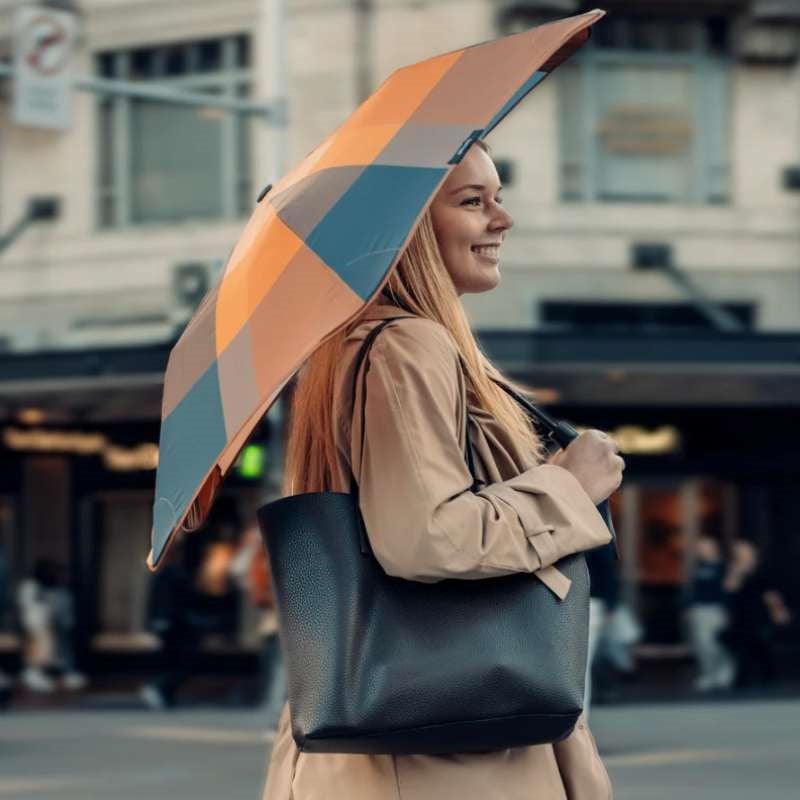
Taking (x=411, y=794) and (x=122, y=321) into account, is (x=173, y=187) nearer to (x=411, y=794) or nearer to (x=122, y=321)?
(x=122, y=321)

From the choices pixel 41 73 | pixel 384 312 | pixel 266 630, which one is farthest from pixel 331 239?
pixel 41 73

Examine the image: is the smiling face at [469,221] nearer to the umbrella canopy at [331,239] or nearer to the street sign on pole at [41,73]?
the umbrella canopy at [331,239]

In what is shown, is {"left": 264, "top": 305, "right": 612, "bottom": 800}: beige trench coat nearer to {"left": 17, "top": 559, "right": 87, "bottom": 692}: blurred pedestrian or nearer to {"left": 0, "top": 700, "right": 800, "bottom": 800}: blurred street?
{"left": 0, "top": 700, "right": 800, "bottom": 800}: blurred street

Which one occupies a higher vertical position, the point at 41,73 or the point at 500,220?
the point at 41,73

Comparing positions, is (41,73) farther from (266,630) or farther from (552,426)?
(552,426)

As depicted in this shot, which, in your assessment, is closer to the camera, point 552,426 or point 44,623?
point 552,426

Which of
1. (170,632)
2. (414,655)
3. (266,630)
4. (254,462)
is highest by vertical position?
(414,655)

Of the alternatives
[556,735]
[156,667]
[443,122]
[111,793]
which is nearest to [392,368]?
[443,122]

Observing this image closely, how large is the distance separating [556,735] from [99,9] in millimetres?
20577

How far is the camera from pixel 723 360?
64.9ft

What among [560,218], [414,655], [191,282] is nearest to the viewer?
[414,655]

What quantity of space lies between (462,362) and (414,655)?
45cm

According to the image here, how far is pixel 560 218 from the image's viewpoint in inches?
813

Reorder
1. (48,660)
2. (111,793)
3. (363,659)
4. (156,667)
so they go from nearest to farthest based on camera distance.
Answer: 1. (363,659)
2. (111,793)
3. (48,660)
4. (156,667)
